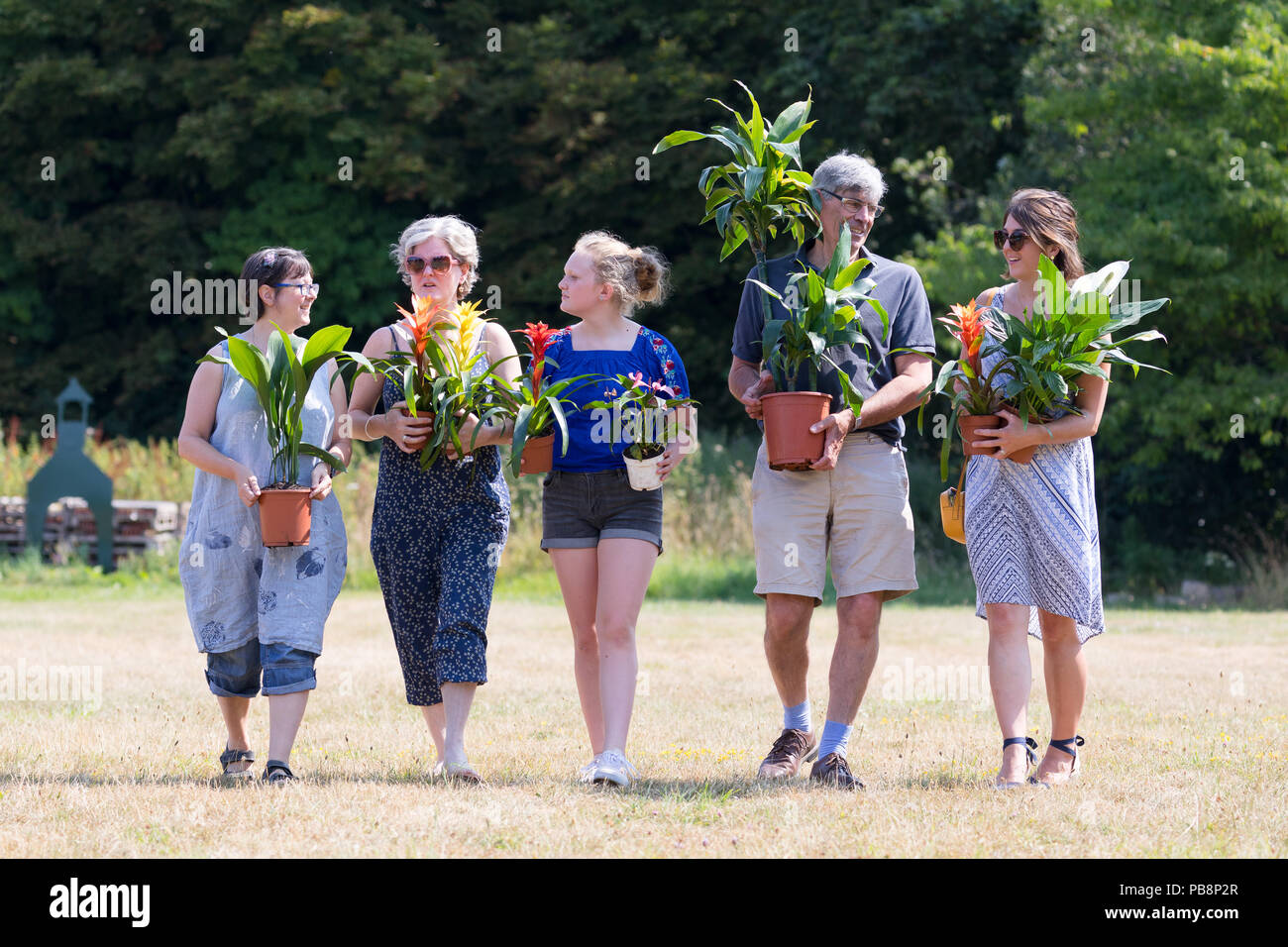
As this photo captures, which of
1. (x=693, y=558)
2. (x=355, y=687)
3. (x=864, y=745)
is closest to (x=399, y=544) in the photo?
(x=864, y=745)

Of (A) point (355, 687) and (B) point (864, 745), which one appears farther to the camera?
(A) point (355, 687)

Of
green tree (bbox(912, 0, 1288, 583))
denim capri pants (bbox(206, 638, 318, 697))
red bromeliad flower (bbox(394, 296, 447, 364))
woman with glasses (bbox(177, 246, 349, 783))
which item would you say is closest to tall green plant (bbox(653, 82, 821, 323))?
red bromeliad flower (bbox(394, 296, 447, 364))

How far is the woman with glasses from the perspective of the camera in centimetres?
531

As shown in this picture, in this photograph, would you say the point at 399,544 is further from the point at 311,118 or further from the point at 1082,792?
the point at 311,118

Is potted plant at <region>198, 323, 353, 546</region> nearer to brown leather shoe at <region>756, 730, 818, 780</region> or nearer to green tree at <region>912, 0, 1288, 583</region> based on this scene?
brown leather shoe at <region>756, 730, 818, 780</region>

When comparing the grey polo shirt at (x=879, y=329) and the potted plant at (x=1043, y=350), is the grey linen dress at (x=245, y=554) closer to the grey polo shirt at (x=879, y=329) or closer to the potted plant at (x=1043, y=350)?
the grey polo shirt at (x=879, y=329)

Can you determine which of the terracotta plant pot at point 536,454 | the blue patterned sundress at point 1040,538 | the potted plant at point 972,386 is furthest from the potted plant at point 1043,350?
the terracotta plant pot at point 536,454

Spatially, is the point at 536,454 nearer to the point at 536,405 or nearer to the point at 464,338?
the point at 536,405

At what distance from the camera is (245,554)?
17.9 ft

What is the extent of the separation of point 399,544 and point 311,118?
1945 centimetres

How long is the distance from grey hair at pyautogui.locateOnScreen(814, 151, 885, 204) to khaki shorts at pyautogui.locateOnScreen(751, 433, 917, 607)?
3.02 feet

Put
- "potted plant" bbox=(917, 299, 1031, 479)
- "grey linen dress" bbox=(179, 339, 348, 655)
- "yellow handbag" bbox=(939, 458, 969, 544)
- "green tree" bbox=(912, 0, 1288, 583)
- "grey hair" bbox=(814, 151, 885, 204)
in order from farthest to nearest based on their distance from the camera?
"green tree" bbox=(912, 0, 1288, 583)
"yellow handbag" bbox=(939, 458, 969, 544)
"grey hair" bbox=(814, 151, 885, 204)
"grey linen dress" bbox=(179, 339, 348, 655)
"potted plant" bbox=(917, 299, 1031, 479)

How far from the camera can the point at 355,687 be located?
28.0 feet

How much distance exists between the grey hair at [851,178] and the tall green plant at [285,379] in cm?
188
